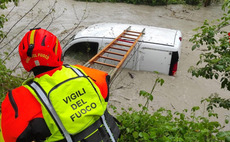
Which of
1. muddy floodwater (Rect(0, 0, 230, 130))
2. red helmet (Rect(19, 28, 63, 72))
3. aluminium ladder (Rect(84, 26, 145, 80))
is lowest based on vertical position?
muddy floodwater (Rect(0, 0, 230, 130))

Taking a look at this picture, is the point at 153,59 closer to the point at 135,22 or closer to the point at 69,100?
the point at 69,100

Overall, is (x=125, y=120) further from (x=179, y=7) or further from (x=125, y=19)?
(x=179, y=7)

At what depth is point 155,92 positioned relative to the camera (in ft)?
20.2

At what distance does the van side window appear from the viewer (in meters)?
6.59

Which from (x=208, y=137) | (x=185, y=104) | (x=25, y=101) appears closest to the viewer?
(x=25, y=101)

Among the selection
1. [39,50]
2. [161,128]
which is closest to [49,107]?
[39,50]

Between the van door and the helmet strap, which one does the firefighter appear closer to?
the helmet strap

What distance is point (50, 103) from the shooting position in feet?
4.53

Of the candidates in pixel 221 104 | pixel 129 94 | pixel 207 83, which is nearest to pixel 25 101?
pixel 221 104

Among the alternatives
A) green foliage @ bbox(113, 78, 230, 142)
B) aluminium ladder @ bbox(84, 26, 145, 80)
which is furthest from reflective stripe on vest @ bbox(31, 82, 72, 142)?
aluminium ladder @ bbox(84, 26, 145, 80)

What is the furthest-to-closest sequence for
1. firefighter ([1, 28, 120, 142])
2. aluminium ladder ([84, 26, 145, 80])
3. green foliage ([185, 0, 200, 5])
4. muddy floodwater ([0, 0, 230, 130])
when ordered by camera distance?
1. green foliage ([185, 0, 200, 5])
2. muddy floodwater ([0, 0, 230, 130])
3. aluminium ladder ([84, 26, 145, 80])
4. firefighter ([1, 28, 120, 142])

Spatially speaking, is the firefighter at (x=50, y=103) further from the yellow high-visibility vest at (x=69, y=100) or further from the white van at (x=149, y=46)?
the white van at (x=149, y=46)

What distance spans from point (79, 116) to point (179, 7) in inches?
673

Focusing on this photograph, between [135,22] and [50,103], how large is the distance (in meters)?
11.8
